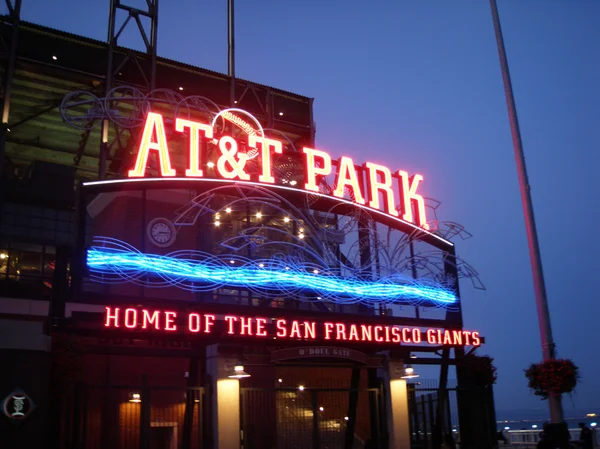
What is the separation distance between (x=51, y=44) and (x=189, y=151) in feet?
34.1

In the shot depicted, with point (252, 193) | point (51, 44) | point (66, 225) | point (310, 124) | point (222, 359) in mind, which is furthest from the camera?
point (310, 124)

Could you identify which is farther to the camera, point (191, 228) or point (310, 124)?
point (310, 124)

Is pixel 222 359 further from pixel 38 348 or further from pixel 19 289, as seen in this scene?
pixel 19 289

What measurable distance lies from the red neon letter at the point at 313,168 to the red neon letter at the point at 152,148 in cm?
457

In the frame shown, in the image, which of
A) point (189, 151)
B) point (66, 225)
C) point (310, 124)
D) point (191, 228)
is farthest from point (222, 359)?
point (310, 124)

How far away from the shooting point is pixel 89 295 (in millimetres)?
15242

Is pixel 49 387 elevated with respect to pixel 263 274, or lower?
lower

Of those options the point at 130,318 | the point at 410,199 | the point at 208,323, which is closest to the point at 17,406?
the point at 130,318

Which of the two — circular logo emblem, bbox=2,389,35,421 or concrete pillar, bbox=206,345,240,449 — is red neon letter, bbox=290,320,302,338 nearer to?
concrete pillar, bbox=206,345,240,449

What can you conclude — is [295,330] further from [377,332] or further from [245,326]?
[377,332]

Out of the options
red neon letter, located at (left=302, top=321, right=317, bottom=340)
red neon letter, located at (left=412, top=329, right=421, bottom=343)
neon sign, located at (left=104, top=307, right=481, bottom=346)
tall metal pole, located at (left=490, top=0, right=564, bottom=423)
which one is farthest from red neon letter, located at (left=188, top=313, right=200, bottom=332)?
tall metal pole, located at (left=490, top=0, right=564, bottom=423)

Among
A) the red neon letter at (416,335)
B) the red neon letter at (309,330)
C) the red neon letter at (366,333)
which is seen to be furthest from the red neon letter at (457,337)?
the red neon letter at (309,330)

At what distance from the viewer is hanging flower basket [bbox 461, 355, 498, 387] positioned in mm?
19781

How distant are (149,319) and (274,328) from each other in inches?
127
